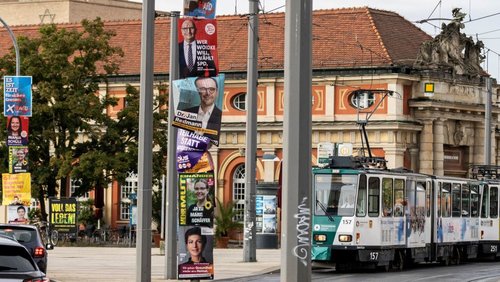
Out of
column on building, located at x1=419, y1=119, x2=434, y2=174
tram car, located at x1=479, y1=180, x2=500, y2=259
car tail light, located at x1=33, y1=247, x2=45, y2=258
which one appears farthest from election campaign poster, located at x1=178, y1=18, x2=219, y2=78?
column on building, located at x1=419, y1=119, x2=434, y2=174

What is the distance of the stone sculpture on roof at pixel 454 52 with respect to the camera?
82.2 metres

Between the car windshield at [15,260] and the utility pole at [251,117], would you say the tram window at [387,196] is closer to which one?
the utility pole at [251,117]

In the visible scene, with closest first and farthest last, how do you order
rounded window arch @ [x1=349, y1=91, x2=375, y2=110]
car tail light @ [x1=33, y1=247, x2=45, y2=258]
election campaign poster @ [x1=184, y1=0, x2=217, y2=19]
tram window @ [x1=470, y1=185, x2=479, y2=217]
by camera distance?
election campaign poster @ [x1=184, y1=0, x2=217, y2=19] → car tail light @ [x1=33, y1=247, x2=45, y2=258] → tram window @ [x1=470, y1=185, x2=479, y2=217] → rounded window arch @ [x1=349, y1=91, x2=375, y2=110]

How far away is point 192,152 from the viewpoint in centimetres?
2995

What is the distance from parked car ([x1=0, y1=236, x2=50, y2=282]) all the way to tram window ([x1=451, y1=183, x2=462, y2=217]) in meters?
30.7

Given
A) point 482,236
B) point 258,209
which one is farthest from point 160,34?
point 482,236

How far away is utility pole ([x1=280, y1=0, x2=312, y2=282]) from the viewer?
58.1 ft

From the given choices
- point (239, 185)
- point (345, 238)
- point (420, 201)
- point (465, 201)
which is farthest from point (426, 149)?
point (345, 238)

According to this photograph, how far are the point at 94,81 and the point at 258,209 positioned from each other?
508 inches

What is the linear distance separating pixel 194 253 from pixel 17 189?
16387 millimetres

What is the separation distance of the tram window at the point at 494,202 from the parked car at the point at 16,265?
114 ft

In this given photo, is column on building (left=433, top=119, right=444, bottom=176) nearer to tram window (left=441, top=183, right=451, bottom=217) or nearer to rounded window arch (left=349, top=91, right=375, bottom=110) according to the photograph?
rounded window arch (left=349, top=91, right=375, bottom=110)

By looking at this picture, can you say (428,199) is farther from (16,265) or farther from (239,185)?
(239,185)

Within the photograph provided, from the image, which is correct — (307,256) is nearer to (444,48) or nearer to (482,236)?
(482,236)
